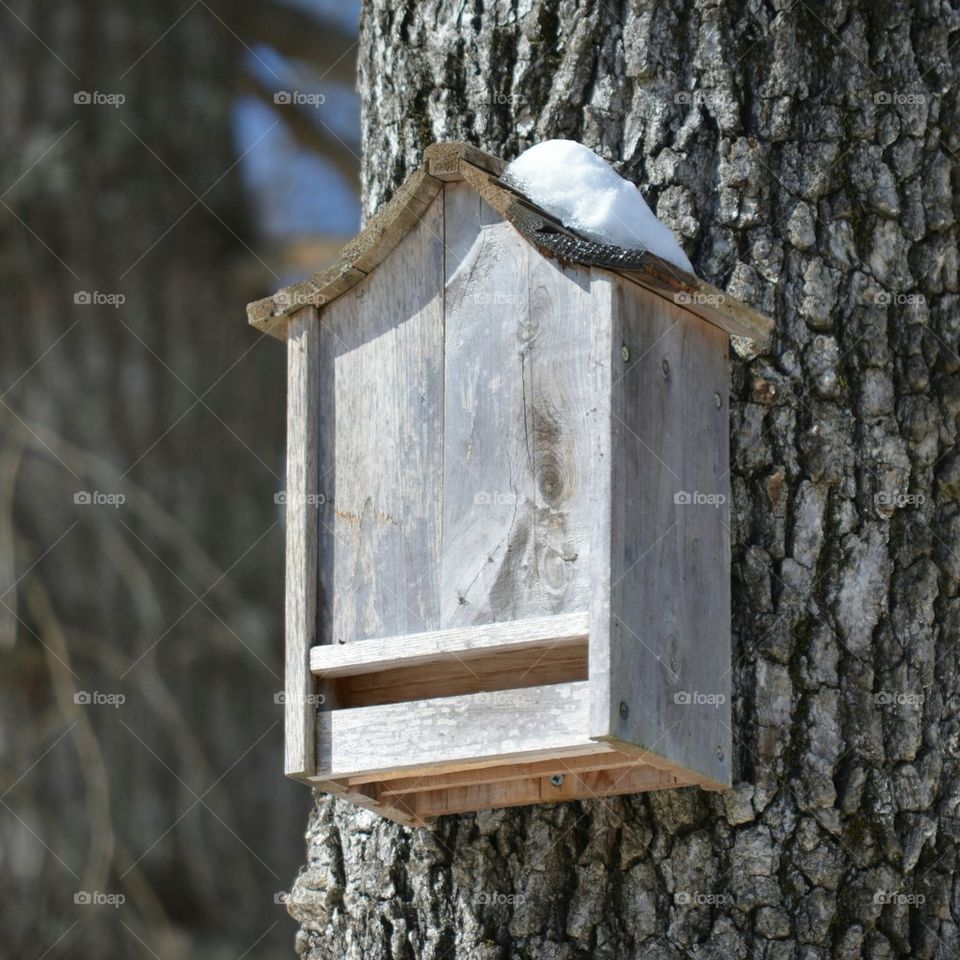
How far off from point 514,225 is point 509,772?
2.70 ft

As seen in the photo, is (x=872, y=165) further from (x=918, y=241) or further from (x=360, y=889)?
(x=360, y=889)

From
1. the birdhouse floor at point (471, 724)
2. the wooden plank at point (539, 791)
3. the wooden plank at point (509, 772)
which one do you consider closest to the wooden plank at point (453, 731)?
the birdhouse floor at point (471, 724)

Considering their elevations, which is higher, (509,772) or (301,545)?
(301,545)

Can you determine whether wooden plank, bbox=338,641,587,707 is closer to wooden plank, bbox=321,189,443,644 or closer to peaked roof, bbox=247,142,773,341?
wooden plank, bbox=321,189,443,644

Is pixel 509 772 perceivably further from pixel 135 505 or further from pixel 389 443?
pixel 135 505

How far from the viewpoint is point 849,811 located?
106 inches

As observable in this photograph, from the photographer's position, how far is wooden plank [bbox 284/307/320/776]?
8.55 feet

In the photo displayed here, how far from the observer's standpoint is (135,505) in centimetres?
481

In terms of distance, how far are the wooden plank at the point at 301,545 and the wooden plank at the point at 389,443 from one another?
3cm

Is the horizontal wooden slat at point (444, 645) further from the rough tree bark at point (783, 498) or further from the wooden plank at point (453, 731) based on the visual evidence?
the rough tree bark at point (783, 498)

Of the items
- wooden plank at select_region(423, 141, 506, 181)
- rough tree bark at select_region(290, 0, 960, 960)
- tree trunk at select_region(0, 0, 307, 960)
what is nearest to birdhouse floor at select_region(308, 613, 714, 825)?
rough tree bark at select_region(290, 0, 960, 960)

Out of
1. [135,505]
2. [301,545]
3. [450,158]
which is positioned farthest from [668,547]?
[135,505]

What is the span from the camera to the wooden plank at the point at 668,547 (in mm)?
2396

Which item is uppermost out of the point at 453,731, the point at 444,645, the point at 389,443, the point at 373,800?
the point at 389,443
